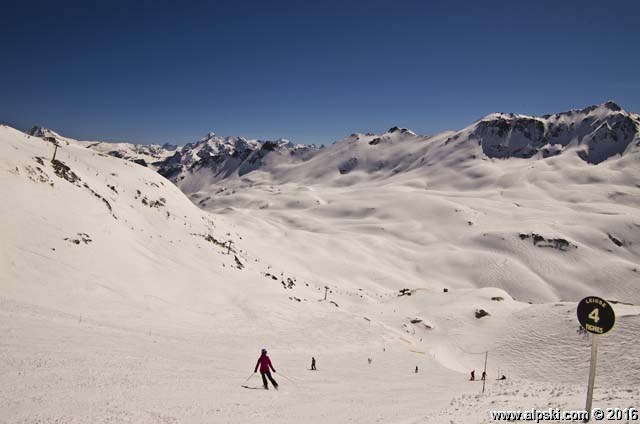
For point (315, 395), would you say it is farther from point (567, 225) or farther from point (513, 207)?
point (513, 207)

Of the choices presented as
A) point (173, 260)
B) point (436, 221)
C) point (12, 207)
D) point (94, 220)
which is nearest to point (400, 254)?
point (436, 221)

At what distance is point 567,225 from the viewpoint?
113562 millimetres

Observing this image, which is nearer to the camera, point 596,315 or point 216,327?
point 596,315

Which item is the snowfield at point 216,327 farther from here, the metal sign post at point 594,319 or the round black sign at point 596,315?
the round black sign at point 596,315

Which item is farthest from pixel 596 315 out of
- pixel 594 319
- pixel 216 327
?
pixel 216 327

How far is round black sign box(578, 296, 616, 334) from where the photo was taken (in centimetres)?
936

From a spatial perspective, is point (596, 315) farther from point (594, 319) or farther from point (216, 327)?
point (216, 327)

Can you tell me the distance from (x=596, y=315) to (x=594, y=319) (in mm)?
121

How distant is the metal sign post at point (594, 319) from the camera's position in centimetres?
938

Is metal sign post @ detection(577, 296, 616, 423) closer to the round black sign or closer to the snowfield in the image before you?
the round black sign

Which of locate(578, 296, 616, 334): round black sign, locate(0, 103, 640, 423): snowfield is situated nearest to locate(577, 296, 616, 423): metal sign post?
locate(578, 296, 616, 334): round black sign

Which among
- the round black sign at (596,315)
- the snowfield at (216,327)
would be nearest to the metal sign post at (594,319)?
the round black sign at (596,315)

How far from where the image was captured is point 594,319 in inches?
379

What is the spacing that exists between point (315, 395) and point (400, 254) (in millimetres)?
81273
